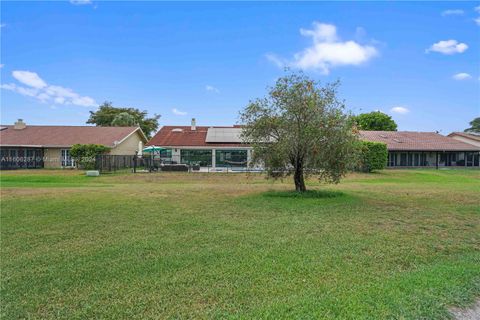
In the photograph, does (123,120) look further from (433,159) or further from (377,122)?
(433,159)

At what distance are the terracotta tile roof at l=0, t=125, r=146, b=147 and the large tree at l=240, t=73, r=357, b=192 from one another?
851 inches

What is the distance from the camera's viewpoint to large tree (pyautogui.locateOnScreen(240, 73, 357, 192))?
11.4 metres

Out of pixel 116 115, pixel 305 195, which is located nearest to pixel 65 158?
pixel 116 115

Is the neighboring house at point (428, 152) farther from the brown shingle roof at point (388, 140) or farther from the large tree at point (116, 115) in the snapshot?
the large tree at point (116, 115)

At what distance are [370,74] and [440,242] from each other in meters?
17.4

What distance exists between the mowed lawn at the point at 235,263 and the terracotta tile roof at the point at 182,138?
22.4m

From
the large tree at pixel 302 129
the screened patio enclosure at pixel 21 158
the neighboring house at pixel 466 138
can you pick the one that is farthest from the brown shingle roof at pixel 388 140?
the large tree at pixel 302 129

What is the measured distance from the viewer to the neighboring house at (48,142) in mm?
28797

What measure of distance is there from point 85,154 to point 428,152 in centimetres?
3509

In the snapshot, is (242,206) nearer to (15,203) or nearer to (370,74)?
(15,203)

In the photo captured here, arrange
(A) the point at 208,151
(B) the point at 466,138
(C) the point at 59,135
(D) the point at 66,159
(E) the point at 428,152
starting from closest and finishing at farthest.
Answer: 1. (D) the point at 66,159
2. (A) the point at 208,151
3. (C) the point at 59,135
4. (E) the point at 428,152
5. (B) the point at 466,138

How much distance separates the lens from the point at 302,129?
37.0 ft

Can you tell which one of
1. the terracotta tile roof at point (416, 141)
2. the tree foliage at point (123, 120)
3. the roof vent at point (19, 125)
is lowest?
the terracotta tile roof at point (416, 141)

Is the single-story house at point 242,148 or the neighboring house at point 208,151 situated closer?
the neighboring house at point 208,151
